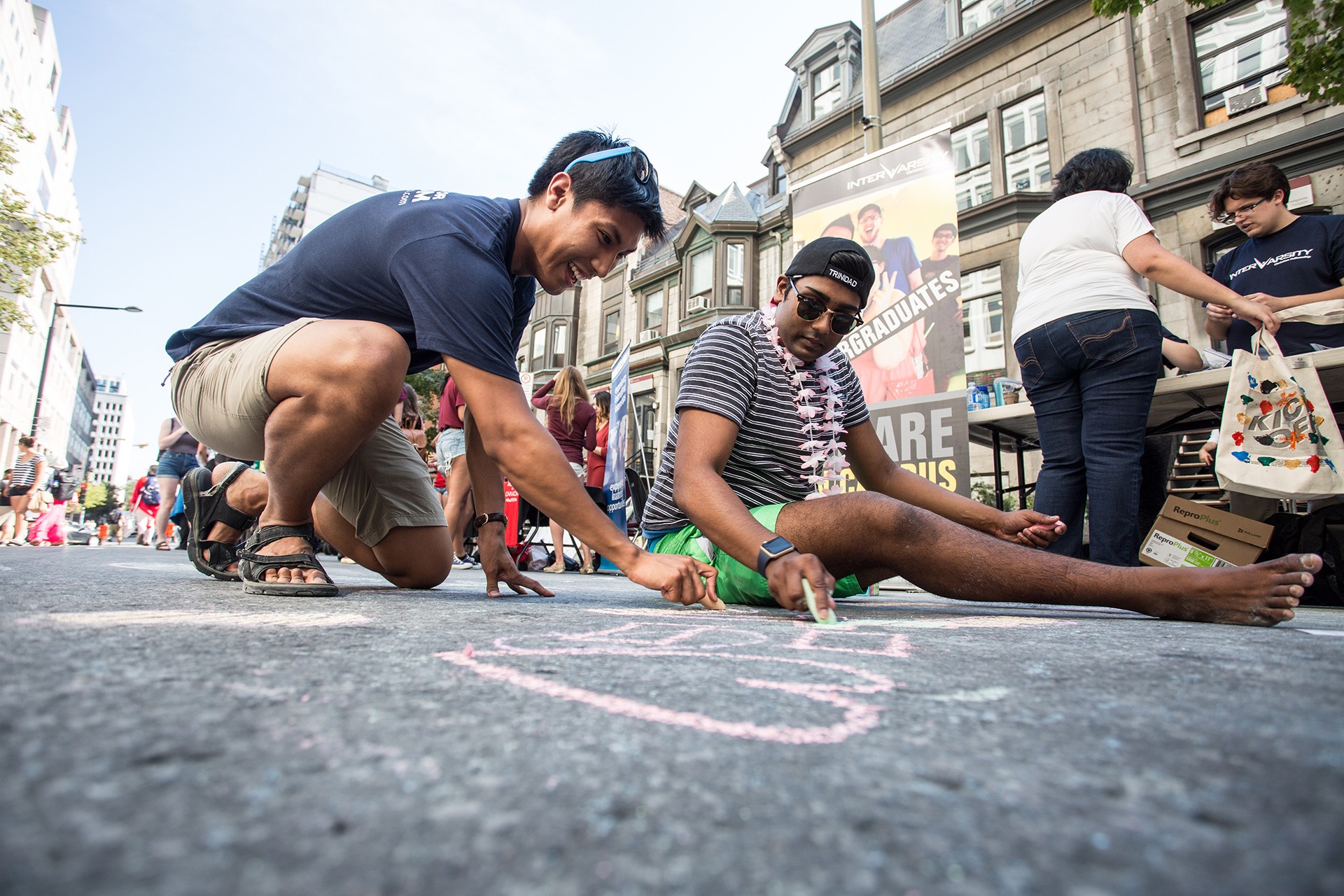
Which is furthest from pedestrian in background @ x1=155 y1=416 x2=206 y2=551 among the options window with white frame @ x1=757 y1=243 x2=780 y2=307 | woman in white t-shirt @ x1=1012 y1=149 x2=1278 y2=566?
window with white frame @ x1=757 y1=243 x2=780 y2=307

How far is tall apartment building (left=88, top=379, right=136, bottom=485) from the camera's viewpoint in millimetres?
116688

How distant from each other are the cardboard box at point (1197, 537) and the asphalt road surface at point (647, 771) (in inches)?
84.8

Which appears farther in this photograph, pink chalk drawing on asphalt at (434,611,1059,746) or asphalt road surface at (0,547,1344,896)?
pink chalk drawing on asphalt at (434,611,1059,746)

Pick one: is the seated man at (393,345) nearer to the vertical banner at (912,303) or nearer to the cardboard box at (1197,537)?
the cardboard box at (1197,537)

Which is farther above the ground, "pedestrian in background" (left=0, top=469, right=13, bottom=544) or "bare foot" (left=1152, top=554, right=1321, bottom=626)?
"pedestrian in background" (left=0, top=469, right=13, bottom=544)

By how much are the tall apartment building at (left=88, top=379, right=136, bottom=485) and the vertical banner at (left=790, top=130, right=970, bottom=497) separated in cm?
14467

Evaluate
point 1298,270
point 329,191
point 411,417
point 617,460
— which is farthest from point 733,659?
point 329,191

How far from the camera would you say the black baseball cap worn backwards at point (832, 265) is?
212 centimetres

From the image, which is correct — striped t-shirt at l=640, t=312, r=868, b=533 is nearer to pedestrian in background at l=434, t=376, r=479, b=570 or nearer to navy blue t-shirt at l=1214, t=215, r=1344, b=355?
navy blue t-shirt at l=1214, t=215, r=1344, b=355

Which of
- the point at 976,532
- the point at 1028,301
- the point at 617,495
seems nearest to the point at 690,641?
the point at 976,532

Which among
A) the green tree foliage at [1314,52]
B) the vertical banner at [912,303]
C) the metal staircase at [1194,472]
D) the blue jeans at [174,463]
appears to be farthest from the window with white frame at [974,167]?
A: the blue jeans at [174,463]

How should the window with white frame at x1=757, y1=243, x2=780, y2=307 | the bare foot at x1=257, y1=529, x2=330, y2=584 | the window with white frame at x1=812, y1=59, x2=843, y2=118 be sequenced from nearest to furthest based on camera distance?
the bare foot at x1=257, y1=529, x2=330, y2=584
the window with white frame at x1=812, y1=59, x2=843, y2=118
the window with white frame at x1=757, y1=243, x2=780, y2=307

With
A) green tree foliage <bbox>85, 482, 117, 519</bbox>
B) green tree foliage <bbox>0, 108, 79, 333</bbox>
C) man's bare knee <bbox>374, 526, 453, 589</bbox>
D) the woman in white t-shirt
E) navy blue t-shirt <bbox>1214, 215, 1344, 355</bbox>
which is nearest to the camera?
the woman in white t-shirt

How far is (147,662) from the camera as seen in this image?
0.75 meters
